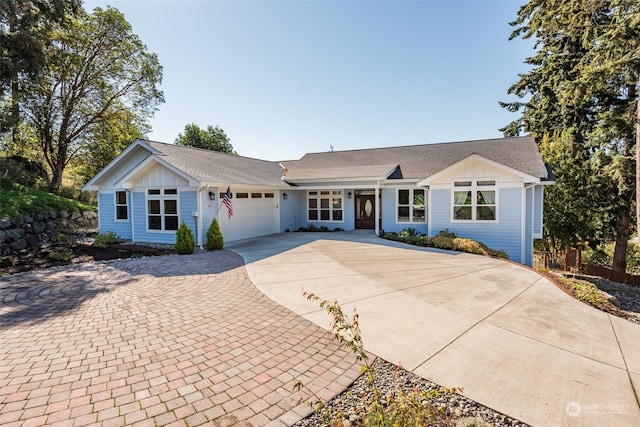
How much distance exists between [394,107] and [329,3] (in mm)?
9506

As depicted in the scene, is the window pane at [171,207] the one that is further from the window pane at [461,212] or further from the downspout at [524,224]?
the downspout at [524,224]

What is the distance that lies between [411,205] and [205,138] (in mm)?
29962

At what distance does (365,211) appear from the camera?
1764 cm

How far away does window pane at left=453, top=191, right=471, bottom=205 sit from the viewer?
1312 centimetres

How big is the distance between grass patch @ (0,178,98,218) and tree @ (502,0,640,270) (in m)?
22.6

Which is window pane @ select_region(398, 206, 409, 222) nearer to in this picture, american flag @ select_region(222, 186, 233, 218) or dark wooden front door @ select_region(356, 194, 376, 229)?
dark wooden front door @ select_region(356, 194, 376, 229)

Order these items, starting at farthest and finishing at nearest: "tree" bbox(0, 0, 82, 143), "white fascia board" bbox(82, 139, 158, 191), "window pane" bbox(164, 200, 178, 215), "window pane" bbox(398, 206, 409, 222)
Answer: "window pane" bbox(398, 206, 409, 222) → "white fascia board" bbox(82, 139, 158, 191) → "tree" bbox(0, 0, 82, 143) → "window pane" bbox(164, 200, 178, 215)

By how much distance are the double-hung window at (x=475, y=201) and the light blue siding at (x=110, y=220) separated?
14916 mm

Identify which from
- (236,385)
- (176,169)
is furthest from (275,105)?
(236,385)

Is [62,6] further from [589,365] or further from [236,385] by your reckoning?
[589,365]

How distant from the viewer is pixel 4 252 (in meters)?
11.4

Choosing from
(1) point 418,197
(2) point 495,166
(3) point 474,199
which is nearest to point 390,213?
(1) point 418,197

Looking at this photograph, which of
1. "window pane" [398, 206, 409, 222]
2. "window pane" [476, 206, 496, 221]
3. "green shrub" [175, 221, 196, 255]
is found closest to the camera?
"green shrub" [175, 221, 196, 255]

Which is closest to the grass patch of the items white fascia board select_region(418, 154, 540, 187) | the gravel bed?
the gravel bed
